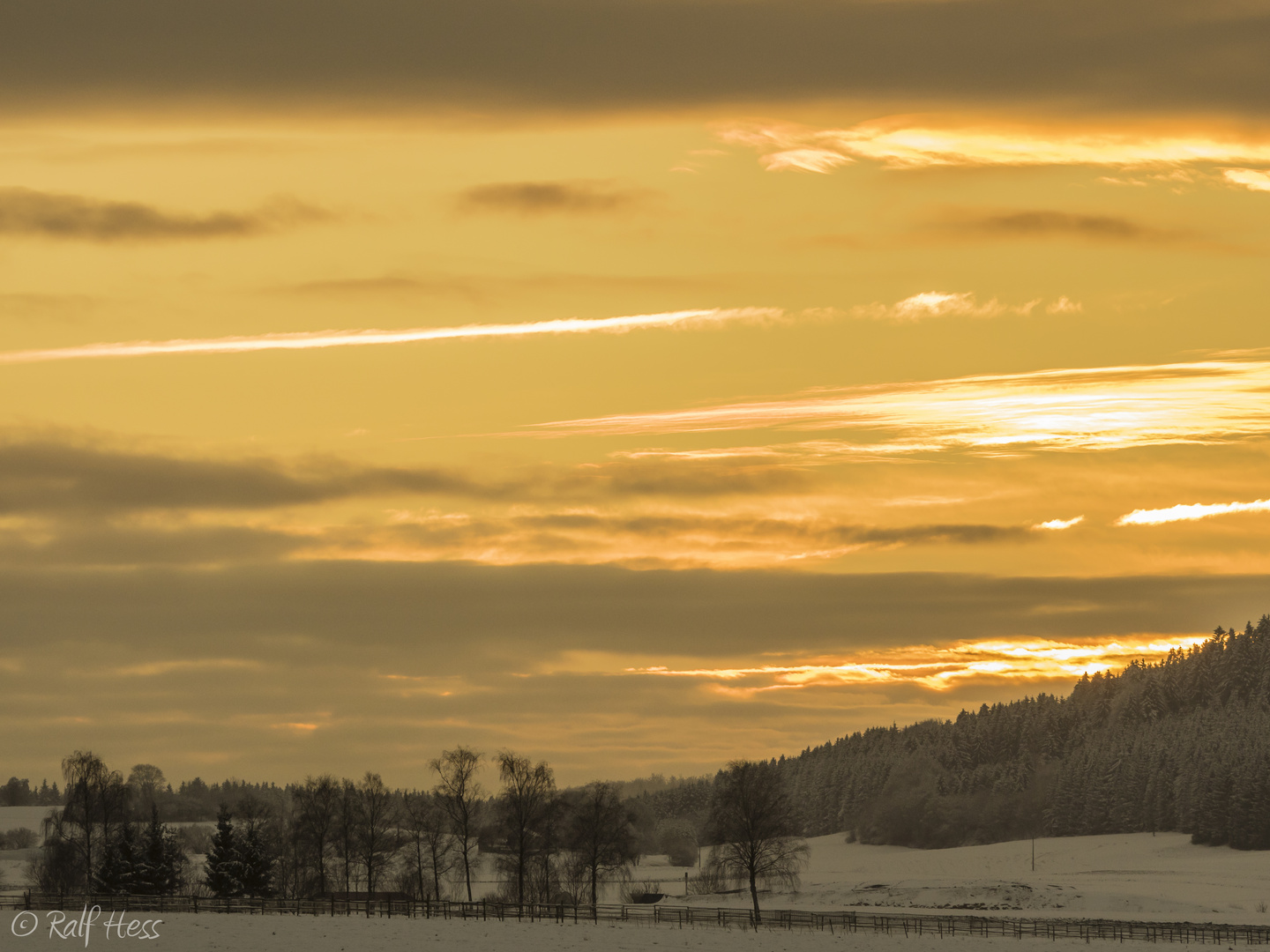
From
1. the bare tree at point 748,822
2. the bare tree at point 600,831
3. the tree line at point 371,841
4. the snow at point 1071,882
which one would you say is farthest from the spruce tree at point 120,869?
the snow at point 1071,882

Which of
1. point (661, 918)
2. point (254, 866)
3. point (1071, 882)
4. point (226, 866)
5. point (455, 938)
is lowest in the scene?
point (1071, 882)

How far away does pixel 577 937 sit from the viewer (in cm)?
6788

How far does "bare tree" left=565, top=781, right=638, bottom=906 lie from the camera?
11081 centimetres

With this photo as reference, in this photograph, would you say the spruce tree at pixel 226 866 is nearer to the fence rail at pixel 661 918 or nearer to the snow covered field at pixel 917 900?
the fence rail at pixel 661 918

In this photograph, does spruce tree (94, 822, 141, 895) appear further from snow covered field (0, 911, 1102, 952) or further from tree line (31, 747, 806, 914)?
snow covered field (0, 911, 1102, 952)

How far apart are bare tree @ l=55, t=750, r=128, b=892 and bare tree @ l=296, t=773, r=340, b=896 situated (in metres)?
13.5

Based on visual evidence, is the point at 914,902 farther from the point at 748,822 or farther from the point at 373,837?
the point at 373,837

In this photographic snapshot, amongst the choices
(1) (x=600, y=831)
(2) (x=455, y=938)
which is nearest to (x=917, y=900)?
(1) (x=600, y=831)

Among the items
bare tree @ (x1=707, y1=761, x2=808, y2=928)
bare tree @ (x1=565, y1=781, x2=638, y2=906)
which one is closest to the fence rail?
bare tree @ (x1=707, y1=761, x2=808, y2=928)

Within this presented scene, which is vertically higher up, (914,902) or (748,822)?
(748,822)

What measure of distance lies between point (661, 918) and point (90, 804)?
47.3 meters

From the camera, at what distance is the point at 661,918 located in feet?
288

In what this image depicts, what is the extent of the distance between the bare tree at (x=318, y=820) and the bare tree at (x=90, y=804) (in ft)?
44.2

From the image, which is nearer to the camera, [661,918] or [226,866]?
[661,918]
